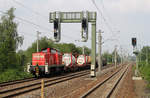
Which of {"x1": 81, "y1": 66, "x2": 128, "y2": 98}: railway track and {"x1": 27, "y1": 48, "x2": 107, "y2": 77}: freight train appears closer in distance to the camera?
{"x1": 81, "y1": 66, "x2": 128, "y2": 98}: railway track

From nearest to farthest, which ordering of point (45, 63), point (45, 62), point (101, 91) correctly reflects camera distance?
point (101, 91)
point (45, 63)
point (45, 62)

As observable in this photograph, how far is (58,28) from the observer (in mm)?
24922

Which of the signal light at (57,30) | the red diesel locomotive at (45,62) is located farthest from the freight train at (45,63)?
the signal light at (57,30)

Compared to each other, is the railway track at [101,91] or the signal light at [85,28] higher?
the signal light at [85,28]

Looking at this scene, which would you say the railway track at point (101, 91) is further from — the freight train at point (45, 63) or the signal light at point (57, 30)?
the signal light at point (57, 30)

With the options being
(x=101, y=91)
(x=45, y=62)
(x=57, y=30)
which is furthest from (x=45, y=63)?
(x=101, y=91)

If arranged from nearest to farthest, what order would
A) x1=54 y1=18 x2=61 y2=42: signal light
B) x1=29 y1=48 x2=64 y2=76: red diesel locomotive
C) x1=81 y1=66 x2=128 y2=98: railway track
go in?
1. x1=81 y1=66 x2=128 y2=98: railway track
2. x1=29 y1=48 x2=64 y2=76: red diesel locomotive
3. x1=54 y1=18 x2=61 y2=42: signal light

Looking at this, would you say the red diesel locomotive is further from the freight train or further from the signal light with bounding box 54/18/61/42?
the signal light with bounding box 54/18/61/42

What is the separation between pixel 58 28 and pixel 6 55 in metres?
9.11

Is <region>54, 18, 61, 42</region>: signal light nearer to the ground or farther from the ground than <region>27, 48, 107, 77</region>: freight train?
farther from the ground

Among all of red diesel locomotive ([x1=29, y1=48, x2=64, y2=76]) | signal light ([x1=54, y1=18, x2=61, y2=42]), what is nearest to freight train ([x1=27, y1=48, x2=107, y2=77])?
red diesel locomotive ([x1=29, y1=48, x2=64, y2=76])

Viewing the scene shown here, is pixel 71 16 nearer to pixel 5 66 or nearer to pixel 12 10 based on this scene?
pixel 5 66

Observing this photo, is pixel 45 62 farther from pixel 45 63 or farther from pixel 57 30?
pixel 57 30

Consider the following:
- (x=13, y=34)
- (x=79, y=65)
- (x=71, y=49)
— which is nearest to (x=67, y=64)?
(x=79, y=65)
